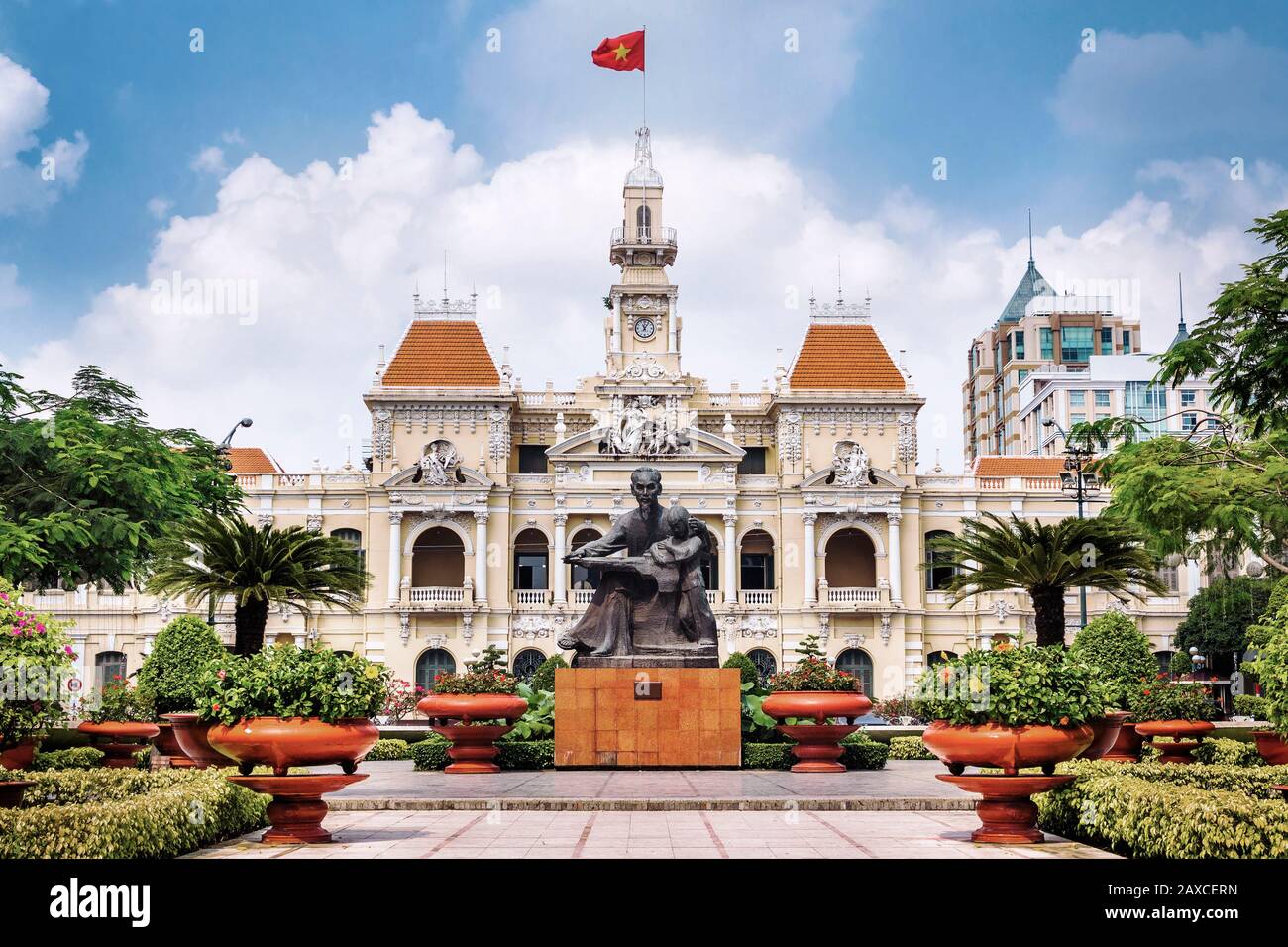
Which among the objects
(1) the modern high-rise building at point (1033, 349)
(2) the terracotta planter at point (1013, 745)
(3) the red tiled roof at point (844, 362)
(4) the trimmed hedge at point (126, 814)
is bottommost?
(4) the trimmed hedge at point (126, 814)

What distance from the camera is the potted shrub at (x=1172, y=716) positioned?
19469 millimetres

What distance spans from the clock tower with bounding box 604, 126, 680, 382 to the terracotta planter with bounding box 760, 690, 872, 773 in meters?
38.3

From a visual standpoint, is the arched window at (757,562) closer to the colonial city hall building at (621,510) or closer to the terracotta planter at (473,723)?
the colonial city hall building at (621,510)

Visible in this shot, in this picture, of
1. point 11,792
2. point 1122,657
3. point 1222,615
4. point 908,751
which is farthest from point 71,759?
point 1222,615

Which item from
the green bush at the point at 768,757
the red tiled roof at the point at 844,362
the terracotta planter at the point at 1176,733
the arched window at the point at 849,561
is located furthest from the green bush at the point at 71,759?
the red tiled roof at the point at 844,362

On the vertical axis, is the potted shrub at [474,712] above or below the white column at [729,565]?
below

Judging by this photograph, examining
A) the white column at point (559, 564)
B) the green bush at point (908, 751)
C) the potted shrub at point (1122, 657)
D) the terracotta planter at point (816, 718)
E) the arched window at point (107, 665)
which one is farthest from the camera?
the white column at point (559, 564)

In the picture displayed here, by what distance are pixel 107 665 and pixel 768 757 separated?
43424mm

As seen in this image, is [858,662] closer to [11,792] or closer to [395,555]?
[395,555]

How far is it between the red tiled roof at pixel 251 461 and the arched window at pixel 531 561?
12.2 metres

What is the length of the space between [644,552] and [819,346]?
42.1 m

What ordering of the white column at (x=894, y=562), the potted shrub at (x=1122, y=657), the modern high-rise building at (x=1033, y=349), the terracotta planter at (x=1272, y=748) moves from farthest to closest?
the modern high-rise building at (x=1033, y=349) < the white column at (x=894, y=562) < the potted shrub at (x=1122, y=657) < the terracotta planter at (x=1272, y=748)
